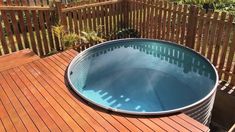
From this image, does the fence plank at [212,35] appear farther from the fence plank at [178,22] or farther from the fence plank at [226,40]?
the fence plank at [178,22]

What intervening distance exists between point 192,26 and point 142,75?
61.8 inches

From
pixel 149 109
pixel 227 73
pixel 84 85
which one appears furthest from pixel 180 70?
pixel 84 85

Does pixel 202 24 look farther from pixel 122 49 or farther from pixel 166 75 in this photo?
pixel 122 49

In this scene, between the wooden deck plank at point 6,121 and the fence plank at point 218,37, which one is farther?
the fence plank at point 218,37

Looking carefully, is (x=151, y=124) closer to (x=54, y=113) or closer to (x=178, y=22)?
(x=54, y=113)

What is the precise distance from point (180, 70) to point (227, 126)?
151 cm

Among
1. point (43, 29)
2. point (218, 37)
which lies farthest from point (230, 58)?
point (43, 29)

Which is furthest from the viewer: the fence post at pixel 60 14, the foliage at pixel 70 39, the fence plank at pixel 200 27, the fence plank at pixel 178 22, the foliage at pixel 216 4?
the foliage at pixel 216 4

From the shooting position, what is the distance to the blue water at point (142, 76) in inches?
177

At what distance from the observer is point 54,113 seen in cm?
318

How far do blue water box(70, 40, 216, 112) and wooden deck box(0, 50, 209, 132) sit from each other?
64 cm

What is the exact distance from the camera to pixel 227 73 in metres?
4.62

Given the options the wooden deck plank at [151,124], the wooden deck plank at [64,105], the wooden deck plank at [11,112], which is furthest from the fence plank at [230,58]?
the wooden deck plank at [11,112]

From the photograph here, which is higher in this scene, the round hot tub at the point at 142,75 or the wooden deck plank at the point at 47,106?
the wooden deck plank at the point at 47,106
